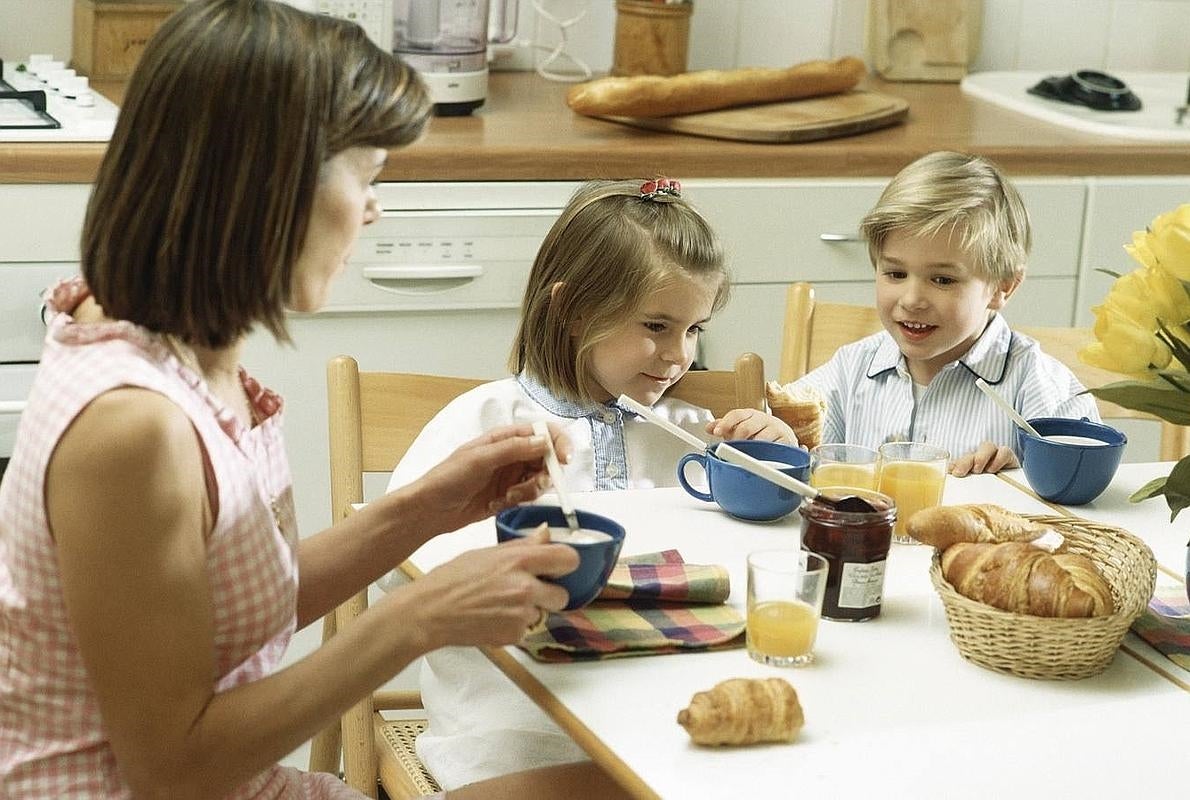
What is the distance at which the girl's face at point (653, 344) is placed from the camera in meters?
1.86

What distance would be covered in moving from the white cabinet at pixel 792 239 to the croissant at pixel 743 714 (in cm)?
158

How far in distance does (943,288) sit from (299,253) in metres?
1.18

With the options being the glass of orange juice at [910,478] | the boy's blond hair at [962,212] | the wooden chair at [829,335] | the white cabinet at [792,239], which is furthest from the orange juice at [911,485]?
the white cabinet at [792,239]

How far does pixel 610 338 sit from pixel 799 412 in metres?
0.25

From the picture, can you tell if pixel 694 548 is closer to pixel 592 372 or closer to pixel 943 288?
pixel 592 372

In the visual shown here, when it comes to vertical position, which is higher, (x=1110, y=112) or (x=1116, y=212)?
(x=1110, y=112)

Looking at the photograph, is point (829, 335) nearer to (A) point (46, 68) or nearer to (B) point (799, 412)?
(B) point (799, 412)

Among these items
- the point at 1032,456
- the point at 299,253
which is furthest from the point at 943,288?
the point at 299,253

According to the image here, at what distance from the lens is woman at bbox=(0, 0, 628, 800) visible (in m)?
1.09

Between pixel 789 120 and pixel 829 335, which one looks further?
pixel 789 120

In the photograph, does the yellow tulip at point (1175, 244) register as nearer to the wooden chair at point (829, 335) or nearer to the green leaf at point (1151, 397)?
the green leaf at point (1151, 397)

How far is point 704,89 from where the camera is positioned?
9.17 feet

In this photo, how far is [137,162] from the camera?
1.13m

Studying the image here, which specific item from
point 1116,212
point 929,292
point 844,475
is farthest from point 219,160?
point 1116,212
